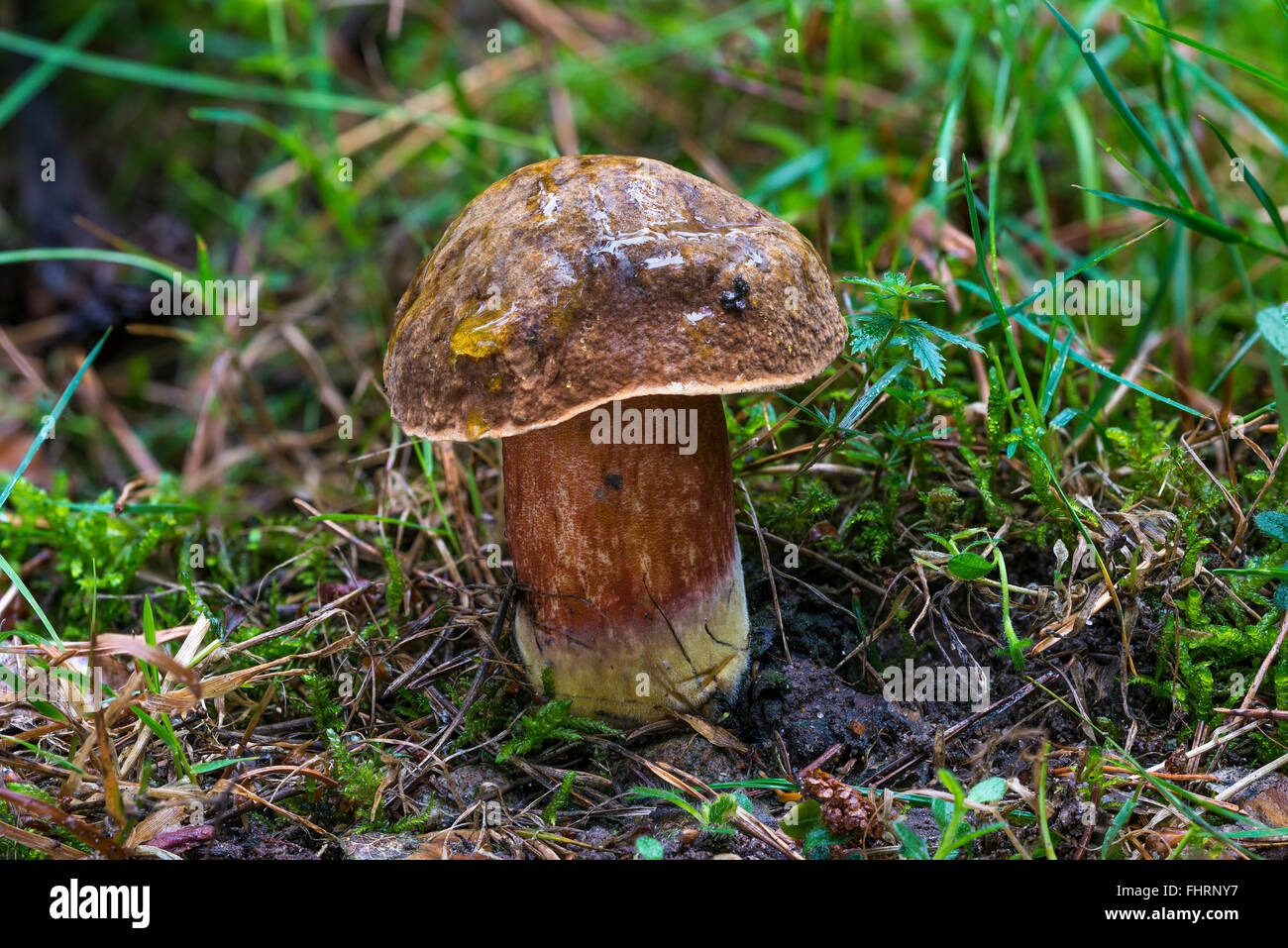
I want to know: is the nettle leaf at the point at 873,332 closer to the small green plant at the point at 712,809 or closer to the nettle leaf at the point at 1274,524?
the nettle leaf at the point at 1274,524

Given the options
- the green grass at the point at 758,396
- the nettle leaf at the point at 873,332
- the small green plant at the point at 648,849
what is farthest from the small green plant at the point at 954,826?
the nettle leaf at the point at 873,332

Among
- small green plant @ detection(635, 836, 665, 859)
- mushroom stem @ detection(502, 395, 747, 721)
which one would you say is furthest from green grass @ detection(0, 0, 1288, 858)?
small green plant @ detection(635, 836, 665, 859)

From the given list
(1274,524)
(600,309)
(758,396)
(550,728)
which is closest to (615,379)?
(600,309)

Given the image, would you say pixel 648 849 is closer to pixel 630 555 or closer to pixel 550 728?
pixel 550 728

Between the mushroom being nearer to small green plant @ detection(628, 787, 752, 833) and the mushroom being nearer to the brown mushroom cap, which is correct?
the brown mushroom cap

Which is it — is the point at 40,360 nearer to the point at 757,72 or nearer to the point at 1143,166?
the point at 757,72

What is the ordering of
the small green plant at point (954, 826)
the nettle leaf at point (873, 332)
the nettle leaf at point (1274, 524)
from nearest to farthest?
the small green plant at point (954, 826) < the nettle leaf at point (1274, 524) < the nettle leaf at point (873, 332)

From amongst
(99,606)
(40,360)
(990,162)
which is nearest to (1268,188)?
(990,162)
